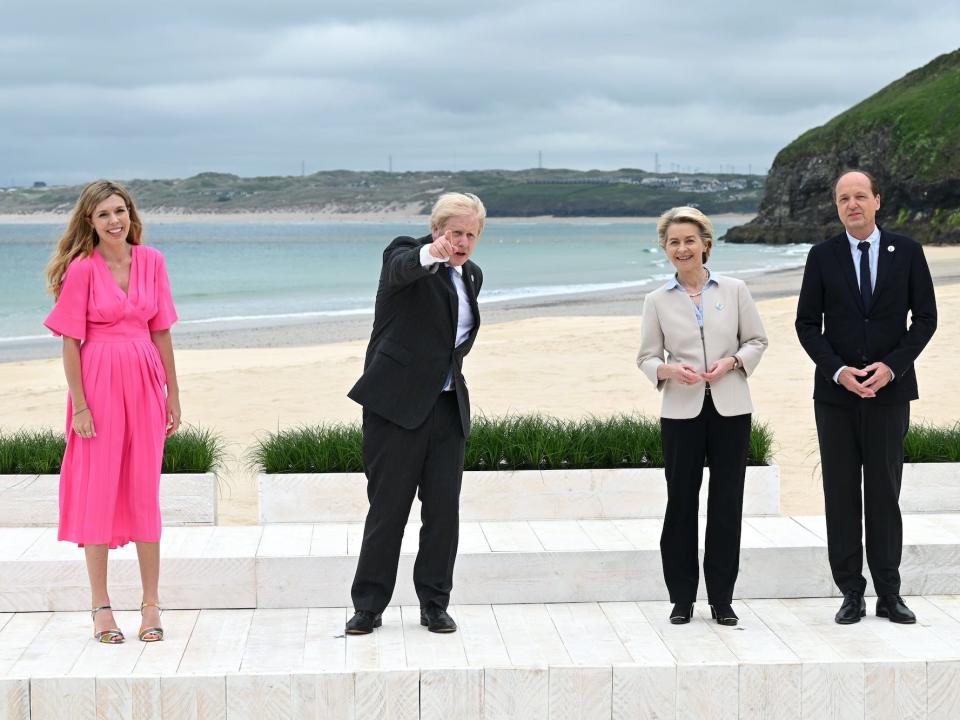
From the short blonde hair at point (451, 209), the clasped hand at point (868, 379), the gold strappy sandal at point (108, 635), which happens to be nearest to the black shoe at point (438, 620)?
the gold strappy sandal at point (108, 635)

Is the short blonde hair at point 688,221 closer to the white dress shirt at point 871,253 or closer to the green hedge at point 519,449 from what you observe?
the white dress shirt at point 871,253

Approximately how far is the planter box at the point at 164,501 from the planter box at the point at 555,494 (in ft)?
0.95

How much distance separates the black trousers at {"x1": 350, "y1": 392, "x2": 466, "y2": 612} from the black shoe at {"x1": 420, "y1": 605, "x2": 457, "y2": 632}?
26mm

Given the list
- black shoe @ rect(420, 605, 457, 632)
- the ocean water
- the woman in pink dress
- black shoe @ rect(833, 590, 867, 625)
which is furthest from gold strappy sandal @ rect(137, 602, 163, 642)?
the ocean water

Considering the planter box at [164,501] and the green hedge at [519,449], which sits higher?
the green hedge at [519,449]

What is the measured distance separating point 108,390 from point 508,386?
7855 mm

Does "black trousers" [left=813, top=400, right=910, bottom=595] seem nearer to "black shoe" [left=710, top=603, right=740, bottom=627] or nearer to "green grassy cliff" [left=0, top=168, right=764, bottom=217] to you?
"black shoe" [left=710, top=603, right=740, bottom=627]

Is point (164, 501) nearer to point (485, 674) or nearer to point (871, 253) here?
point (485, 674)

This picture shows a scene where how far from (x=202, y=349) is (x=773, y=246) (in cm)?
5396

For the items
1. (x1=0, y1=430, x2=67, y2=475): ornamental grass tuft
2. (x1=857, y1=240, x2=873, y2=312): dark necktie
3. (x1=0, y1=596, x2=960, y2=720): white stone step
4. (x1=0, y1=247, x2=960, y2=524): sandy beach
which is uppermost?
(x1=857, y1=240, x2=873, y2=312): dark necktie

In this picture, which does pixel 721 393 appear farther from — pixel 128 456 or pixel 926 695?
pixel 128 456

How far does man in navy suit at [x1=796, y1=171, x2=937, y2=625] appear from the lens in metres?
4.40

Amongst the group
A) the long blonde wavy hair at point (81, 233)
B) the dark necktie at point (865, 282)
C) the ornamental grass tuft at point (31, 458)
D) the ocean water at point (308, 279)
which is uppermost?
the long blonde wavy hair at point (81, 233)

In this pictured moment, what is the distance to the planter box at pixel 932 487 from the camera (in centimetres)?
571
